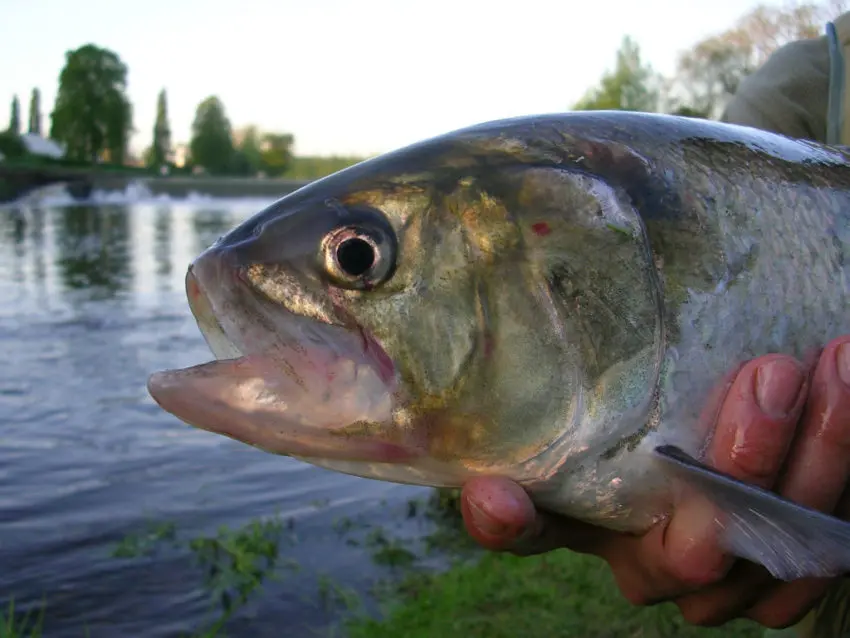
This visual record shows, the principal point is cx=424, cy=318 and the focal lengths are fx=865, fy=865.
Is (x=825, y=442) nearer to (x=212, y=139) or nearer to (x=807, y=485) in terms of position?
(x=807, y=485)

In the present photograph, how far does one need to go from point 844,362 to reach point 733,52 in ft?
191

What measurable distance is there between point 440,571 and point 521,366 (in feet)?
15.7

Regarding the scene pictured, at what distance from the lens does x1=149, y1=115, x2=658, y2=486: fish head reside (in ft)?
6.01

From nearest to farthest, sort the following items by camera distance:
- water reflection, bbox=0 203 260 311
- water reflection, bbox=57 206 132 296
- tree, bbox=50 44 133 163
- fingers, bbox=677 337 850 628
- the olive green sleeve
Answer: fingers, bbox=677 337 850 628 → the olive green sleeve → water reflection, bbox=0 203 260 311 → water reflection, bbox=57 206 132 296 → tree, bbox=50 44 133 163

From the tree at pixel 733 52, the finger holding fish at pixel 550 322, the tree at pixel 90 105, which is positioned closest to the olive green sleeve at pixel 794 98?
the finger holding fish at pixel 550 322

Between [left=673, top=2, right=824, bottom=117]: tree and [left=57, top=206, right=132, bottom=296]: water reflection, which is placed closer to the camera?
[left=57, top=206, right=132, bottom=296]: water reflection

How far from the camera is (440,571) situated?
636 centimetres

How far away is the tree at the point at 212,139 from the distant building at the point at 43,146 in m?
23.1

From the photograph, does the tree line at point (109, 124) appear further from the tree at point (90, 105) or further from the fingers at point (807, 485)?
the fingers at point (807, 485)

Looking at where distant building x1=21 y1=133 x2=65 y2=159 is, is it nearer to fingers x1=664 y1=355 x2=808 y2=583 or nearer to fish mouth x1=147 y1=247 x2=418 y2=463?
fish mouth x1=147 y1=247 x2=418 y2=463

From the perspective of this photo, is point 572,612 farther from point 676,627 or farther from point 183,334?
point 183,334

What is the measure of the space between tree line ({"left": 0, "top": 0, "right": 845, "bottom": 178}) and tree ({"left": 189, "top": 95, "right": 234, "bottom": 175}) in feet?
0.51

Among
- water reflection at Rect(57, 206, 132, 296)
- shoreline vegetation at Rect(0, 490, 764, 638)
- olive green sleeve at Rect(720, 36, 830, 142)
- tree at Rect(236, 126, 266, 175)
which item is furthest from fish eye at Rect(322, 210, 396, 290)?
tree at Rect(236, 126, 266, 175)

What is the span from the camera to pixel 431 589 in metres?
5.78
